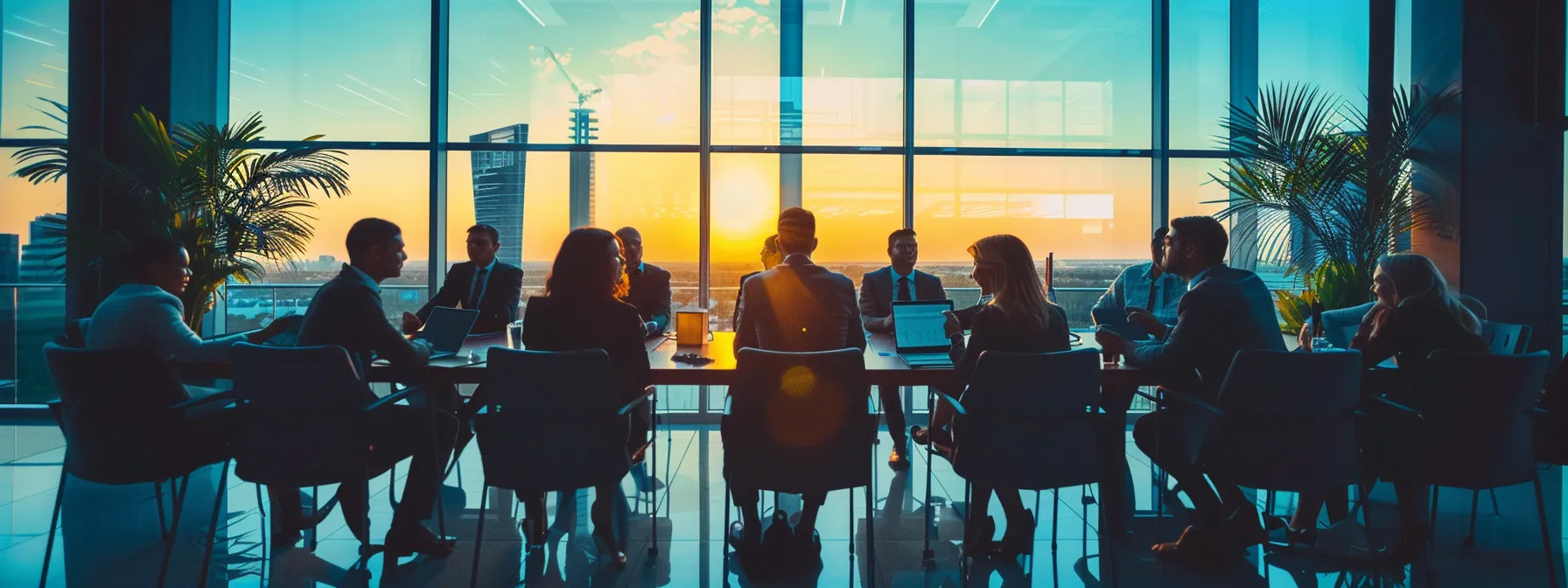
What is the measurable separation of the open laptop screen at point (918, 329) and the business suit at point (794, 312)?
0.21 meters

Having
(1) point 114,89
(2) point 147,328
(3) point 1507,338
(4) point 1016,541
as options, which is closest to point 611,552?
(4) point 1016,541

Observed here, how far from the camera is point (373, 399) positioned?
2570mm

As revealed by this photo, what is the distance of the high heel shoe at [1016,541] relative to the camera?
288 cm

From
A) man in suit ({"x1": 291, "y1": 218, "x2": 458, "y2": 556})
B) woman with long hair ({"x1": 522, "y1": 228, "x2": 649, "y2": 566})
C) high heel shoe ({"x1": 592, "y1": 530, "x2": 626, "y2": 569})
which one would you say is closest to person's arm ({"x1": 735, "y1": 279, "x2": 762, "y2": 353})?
woman with long hair ({"x1": 522, "y1": 228, "x2": 649, "y2": 566})

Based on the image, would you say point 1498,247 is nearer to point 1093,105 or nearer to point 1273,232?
point 1273,232

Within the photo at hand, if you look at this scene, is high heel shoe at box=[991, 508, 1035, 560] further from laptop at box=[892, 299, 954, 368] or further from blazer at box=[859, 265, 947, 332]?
blazer at box=[859, 265, 947, 332]

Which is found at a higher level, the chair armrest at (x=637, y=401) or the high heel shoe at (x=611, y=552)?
the chair armrest at (x=637, y=401)

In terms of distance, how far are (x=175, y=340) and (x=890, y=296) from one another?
3408 mm

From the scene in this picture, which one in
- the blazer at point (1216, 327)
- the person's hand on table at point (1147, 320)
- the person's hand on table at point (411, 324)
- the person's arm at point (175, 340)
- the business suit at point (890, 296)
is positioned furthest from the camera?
the business suit at point (890, 296)

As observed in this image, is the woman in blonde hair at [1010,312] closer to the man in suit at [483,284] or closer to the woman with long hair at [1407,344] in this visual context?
the woman with long hair at [1407,344]

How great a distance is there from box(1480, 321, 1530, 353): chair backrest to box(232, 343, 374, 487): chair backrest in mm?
4383

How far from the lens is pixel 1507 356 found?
92.0 inches

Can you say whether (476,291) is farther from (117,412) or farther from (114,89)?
(114,89)

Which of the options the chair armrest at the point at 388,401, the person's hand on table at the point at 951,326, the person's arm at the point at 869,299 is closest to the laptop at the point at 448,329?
the chair armrest at the point at 388,401
